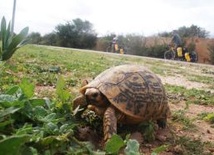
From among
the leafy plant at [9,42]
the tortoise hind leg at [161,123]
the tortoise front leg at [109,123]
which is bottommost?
the tortoise hind leg at [161,123]

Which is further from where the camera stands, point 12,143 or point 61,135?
point 61,135

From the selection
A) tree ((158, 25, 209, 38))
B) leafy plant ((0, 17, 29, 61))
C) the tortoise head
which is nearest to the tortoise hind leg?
the tortoise head

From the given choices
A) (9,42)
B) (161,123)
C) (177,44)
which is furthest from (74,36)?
(9,42)

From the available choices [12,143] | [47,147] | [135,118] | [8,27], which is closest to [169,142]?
[135,118]

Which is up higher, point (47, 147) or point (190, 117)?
point (47, 147)

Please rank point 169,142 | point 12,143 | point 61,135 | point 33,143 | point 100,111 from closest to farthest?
point 12,143 < point 33,143 < point 61,135 < point 100,111 < point 169,142

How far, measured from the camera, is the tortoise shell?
3.07 meters

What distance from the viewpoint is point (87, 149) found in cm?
222

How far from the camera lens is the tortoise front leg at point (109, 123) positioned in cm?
284

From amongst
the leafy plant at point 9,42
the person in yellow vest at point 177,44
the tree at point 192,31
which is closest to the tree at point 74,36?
the tree at point 192,31

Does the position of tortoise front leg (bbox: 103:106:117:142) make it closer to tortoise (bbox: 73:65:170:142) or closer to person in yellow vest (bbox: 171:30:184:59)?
tortoise (bbox: 73:65:170:142)

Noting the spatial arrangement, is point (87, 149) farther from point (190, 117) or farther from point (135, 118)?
point (190, 117)

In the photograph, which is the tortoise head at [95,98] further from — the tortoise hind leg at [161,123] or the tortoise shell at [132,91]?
the tortoise hind leg at [161,123]

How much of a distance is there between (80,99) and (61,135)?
97 cm
